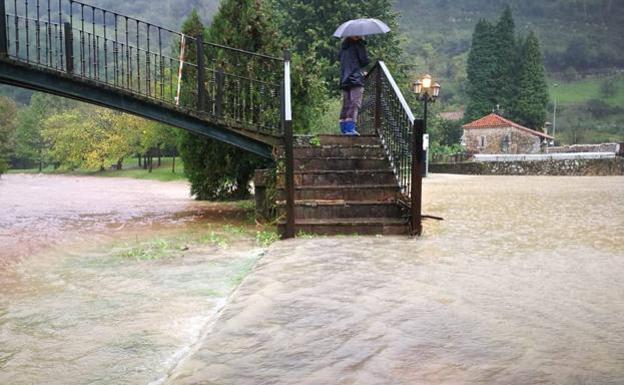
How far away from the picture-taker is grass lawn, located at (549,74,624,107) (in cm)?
8994

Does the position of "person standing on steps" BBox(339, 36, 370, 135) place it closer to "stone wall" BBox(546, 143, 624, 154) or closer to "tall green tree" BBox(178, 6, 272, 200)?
"tall green tree" BBox(178, 6, 272, 200)

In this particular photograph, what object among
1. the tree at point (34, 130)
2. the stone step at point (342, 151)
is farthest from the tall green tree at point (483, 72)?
the stone step at point (342, 151)

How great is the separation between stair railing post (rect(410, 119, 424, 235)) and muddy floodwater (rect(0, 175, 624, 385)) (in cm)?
29

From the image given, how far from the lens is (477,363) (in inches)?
94.5

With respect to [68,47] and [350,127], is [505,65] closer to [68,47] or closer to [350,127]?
[350,127]

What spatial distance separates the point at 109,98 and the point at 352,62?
162 inches

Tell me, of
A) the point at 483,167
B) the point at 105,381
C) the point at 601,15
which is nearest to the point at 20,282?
the point at 105,381

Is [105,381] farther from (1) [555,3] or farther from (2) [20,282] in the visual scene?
(1) [555,3]

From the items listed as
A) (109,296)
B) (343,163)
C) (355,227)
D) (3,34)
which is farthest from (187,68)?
(109,296)

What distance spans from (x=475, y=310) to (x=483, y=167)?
28.3 meters

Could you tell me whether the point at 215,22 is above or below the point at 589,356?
above

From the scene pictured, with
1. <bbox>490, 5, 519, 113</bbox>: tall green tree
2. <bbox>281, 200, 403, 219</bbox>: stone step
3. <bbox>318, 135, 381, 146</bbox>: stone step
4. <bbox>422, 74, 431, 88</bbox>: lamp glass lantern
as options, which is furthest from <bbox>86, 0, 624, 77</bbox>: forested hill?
<bbox>281, 200, 403, 219</bbox>: stone step

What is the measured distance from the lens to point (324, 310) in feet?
10.6

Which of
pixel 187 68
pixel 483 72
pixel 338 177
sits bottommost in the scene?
pixel 338 177
